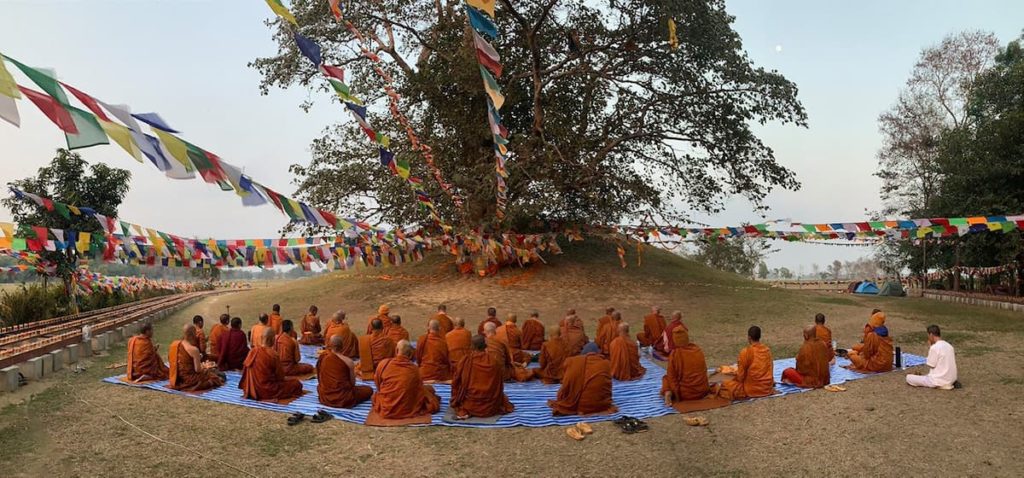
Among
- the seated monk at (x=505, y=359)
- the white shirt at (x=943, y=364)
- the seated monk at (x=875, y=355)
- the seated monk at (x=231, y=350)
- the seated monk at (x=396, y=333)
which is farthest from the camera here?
the seated monk at (x=396, y=333)

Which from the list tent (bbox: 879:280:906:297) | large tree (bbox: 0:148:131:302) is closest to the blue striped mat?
large tree (bbox: 0:148:131:302)

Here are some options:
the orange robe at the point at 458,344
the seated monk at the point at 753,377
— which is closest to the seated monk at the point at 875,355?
the seated monk at the point at 753,377

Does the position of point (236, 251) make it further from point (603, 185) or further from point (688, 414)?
point (603, 185)

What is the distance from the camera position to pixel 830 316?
20.5 metres

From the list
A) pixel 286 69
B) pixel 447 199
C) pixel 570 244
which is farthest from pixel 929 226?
pixel 286 69

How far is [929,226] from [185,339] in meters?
18.6

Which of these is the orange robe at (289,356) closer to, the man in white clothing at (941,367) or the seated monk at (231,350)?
the seated monk at (231,350)

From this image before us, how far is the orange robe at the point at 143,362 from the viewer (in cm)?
1104

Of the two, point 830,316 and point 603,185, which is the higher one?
point 603,185

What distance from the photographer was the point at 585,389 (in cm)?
894

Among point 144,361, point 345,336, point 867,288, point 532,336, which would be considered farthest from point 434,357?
point 867,288

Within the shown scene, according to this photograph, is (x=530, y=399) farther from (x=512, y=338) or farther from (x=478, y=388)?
(x=512, y=338)

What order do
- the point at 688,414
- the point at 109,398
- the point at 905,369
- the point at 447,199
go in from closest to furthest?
the point at 688,414, the point at 109,398, the point at 905,369, the point at 447,199

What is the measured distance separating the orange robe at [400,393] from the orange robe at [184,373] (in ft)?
11.9
